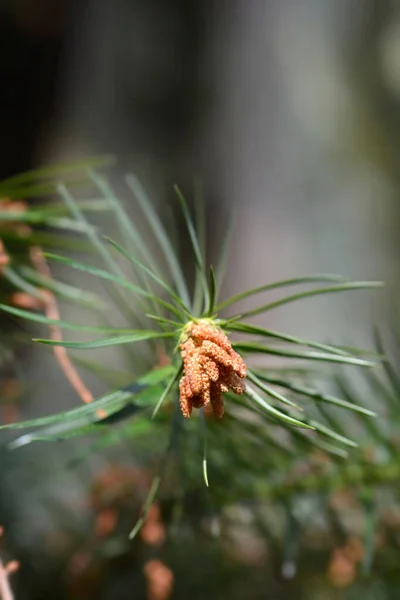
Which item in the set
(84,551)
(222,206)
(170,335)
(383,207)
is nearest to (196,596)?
(84,551)

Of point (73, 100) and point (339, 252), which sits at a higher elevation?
point (73, 100)

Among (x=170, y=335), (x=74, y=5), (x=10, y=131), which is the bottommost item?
(x=170, y=335)

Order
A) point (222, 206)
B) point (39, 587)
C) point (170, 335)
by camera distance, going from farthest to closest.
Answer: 1. point (222, 206)
2. point (39, 587)
3. point (170, 335)

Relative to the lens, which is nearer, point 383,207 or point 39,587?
point 39,587

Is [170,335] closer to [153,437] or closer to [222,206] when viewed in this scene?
[153,437]

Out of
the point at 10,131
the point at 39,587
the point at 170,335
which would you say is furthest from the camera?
the point at 10,131

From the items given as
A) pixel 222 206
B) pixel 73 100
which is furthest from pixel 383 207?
pixel 73 100

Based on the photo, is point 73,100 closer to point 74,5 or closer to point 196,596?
point 74,5
